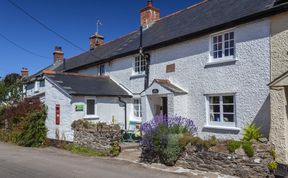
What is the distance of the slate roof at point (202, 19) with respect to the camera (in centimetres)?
1146

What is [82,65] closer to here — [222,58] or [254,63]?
[222,58]

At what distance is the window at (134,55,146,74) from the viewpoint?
17253 millimetres

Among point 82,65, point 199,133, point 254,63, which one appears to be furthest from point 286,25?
point 82,65

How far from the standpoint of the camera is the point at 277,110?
9.52 metres

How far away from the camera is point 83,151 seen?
14.0m

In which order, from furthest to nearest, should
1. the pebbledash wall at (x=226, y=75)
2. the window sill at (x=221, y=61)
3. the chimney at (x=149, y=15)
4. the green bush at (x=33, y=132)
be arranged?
the chimney at (x=149, y=15) < the green bush at (x=33, y=132) < the window sill at (x=221, y=61) < the pebbledash wall at (x=226, y=75)

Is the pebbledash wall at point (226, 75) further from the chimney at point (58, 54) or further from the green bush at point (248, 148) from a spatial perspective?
the chimney at point (58, 54)

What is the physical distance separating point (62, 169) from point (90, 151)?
3764 millimetres

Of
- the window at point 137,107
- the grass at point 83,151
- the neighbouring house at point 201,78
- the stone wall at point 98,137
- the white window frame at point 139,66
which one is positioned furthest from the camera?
the window at point 137,107

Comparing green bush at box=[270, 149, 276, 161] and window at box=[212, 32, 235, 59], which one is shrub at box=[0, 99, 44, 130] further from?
green bush at box=[270, 149, 276, 161]

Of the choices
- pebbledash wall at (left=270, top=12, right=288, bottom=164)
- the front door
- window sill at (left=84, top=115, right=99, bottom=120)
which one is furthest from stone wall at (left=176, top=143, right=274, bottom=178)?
window sill at (left=84, top=115, right=99, bottom=120)

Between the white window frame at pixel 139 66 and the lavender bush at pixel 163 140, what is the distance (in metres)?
5.94

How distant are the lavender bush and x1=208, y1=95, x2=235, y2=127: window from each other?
4.80 feet

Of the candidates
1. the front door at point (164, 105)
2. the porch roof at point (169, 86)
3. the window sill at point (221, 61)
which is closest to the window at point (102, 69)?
the front door at point (164, 105)
